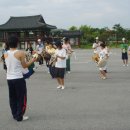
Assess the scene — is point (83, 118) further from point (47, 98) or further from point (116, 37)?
point (116, 37)

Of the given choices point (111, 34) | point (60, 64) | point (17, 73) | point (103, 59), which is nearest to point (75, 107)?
point (17, 73)

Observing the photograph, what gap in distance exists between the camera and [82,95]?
11055 millimetres

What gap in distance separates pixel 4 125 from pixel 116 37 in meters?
66.8

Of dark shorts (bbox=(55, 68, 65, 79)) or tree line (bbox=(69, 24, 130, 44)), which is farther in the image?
tree line (bbox=(69, 24, 130, 44))

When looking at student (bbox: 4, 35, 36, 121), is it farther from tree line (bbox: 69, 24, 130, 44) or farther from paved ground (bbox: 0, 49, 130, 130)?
tree line (bbox: 69, 24, 130, 44)

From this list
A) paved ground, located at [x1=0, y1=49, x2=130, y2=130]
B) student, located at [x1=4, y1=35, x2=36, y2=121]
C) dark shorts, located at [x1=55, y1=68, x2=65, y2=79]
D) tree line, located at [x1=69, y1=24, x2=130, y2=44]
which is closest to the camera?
paved ground, located at [x1=0, y1=49, x2=130, y2=130]

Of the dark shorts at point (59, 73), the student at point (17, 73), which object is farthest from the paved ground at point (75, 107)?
the dark shorts at point (59, 73)

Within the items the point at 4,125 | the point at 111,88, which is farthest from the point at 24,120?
the point at 111,88

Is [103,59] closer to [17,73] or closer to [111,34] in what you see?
[17,73]

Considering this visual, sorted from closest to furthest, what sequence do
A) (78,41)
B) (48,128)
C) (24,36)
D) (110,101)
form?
(48,128), (110,101), (24,36), (78,41)

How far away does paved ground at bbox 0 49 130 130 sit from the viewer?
7.31 m

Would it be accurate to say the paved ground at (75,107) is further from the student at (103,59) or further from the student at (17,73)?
the student at (103,59)

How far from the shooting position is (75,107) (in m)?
9.12

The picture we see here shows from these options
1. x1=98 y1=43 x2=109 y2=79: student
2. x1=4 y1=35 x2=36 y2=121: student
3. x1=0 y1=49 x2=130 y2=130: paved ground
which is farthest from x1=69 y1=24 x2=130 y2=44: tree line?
x1=4 y1=35 x2=36 y2=121: student
